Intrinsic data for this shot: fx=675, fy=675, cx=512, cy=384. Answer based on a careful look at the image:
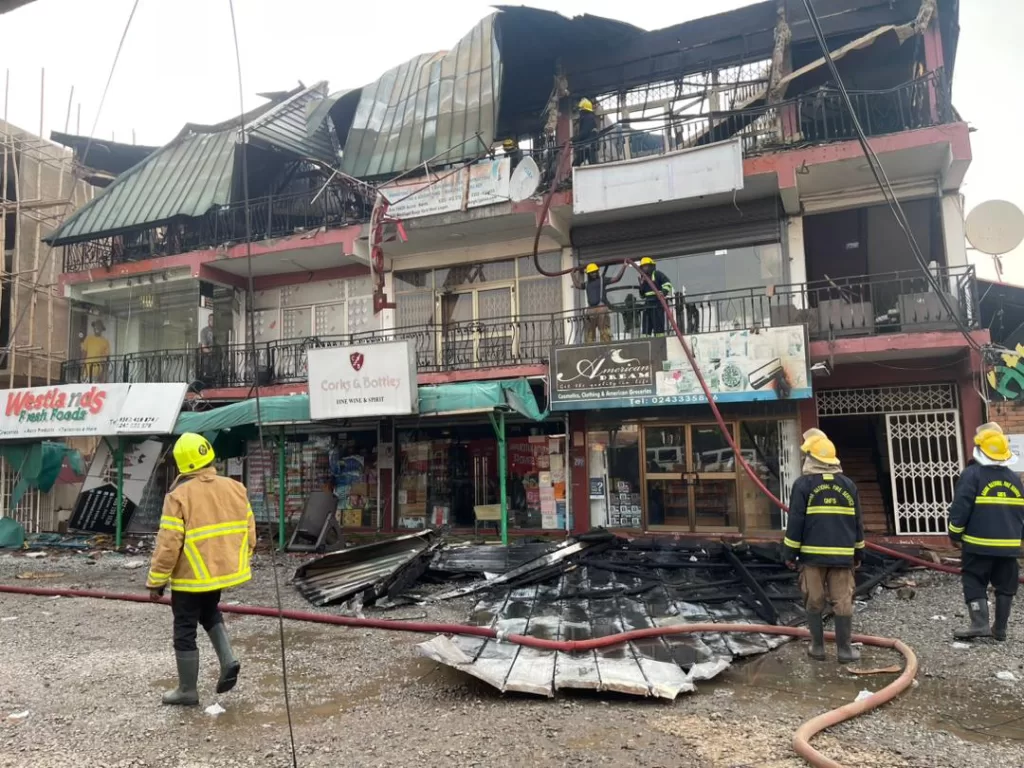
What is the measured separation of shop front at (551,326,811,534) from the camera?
10637 millimetres

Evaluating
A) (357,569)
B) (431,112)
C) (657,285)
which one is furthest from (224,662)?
(431,112)

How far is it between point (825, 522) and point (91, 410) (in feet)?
41.0

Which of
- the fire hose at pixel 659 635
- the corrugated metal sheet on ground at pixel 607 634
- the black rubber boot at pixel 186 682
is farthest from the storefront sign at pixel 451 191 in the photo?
the black rubber boot at pixel 186 682

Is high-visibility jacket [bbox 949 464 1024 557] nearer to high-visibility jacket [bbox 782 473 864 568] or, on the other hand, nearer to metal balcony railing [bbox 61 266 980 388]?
high-visibility jacket [bbox 782 473 864 568]

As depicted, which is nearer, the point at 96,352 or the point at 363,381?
the point at 363,381

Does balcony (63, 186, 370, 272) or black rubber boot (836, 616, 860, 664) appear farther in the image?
balcony (63, 186, 370, 272)

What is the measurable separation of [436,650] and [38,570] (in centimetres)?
945

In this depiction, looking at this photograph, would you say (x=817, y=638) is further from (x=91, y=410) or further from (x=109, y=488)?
(x=109, y=488)

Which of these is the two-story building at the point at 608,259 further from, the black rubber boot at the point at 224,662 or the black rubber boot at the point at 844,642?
the black rubber boot at the point at 224,662

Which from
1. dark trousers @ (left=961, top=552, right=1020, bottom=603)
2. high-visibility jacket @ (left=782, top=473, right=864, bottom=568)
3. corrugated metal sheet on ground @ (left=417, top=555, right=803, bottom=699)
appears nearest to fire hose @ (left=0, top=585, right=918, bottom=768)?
corrugated metal sheet on ground @ (left=417, top=555, right=803, bottom=699)

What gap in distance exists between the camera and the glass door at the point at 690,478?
11.9 meters

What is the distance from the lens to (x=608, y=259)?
12.9 metres

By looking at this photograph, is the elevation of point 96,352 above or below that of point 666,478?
above

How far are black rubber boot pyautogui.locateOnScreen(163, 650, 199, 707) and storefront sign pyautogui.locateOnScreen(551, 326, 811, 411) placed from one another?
7909mm
